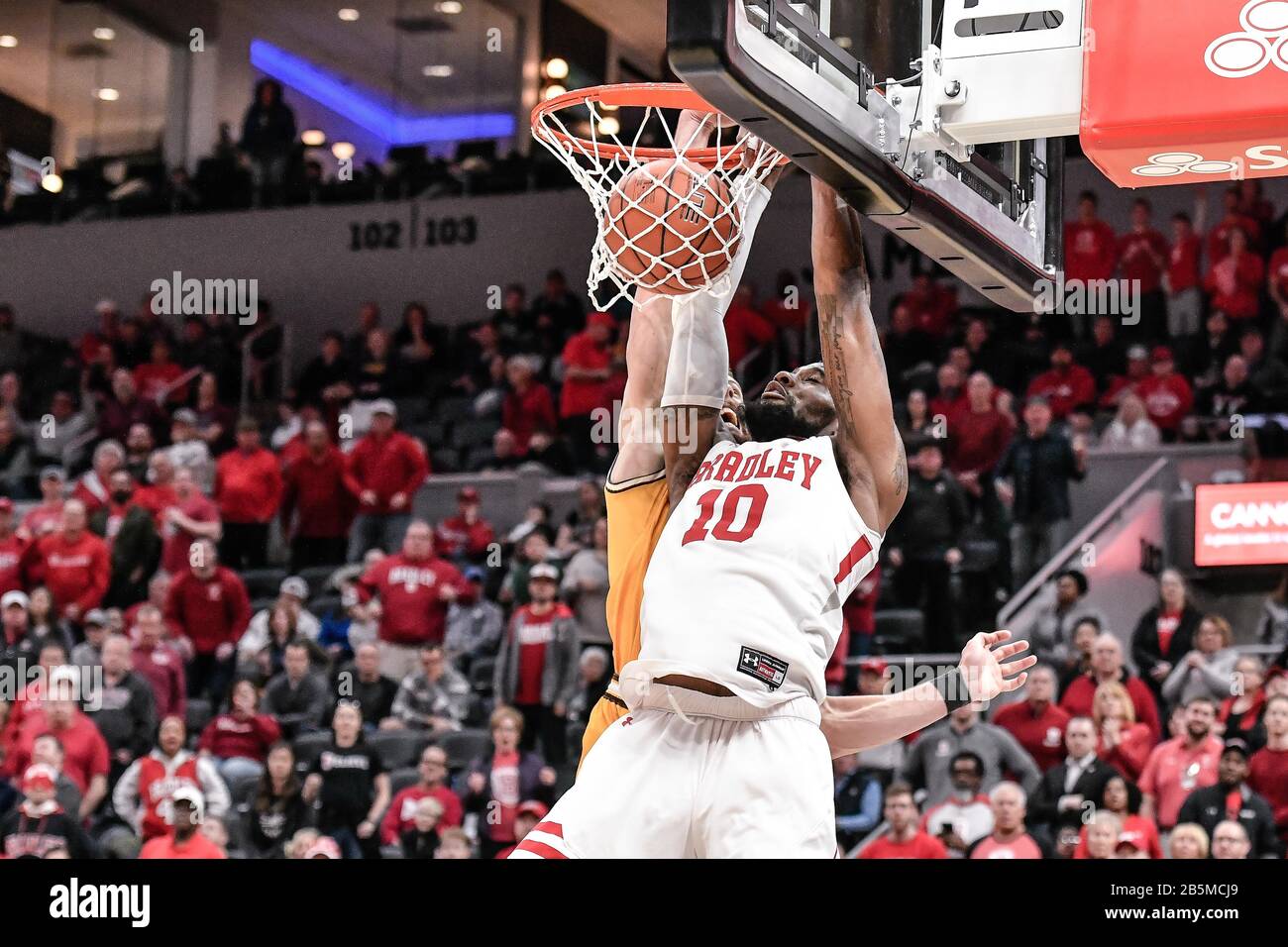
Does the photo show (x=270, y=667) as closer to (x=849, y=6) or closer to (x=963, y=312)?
(x=963, y=312)

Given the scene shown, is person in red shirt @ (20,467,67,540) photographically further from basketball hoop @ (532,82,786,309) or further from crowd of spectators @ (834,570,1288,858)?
basketball hoop @ (532,82,786,309)

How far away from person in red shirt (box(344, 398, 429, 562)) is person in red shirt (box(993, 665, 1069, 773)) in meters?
4.29

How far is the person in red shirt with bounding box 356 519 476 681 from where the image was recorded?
10.8 metres

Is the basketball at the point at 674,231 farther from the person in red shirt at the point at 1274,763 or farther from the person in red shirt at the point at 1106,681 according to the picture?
the person in red shirt at the point at 1106,681

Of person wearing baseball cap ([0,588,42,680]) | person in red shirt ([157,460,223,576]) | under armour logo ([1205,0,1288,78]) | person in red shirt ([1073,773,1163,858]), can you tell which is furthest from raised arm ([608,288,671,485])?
person wearing baseball cap ([0,588,42,680])

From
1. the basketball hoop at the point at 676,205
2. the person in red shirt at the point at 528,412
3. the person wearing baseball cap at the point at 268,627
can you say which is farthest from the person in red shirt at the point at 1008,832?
the basketball hoop at the point at 676,205

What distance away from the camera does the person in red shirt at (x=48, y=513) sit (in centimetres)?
1187

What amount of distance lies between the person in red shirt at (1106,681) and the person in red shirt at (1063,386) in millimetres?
2165

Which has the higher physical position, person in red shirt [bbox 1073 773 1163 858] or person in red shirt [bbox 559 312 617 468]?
person in red shirt [bbox 559 312 617 468]

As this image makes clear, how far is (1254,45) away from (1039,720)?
5842 millimetres

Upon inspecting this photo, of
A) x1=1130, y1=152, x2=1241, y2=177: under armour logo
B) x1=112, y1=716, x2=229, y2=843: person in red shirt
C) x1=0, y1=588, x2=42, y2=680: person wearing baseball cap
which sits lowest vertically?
x1=112, y1=716, x2=229, y2=843: person in red shirt

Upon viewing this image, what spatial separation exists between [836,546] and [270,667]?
6989 millimetres

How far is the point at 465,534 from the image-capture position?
1167cm
